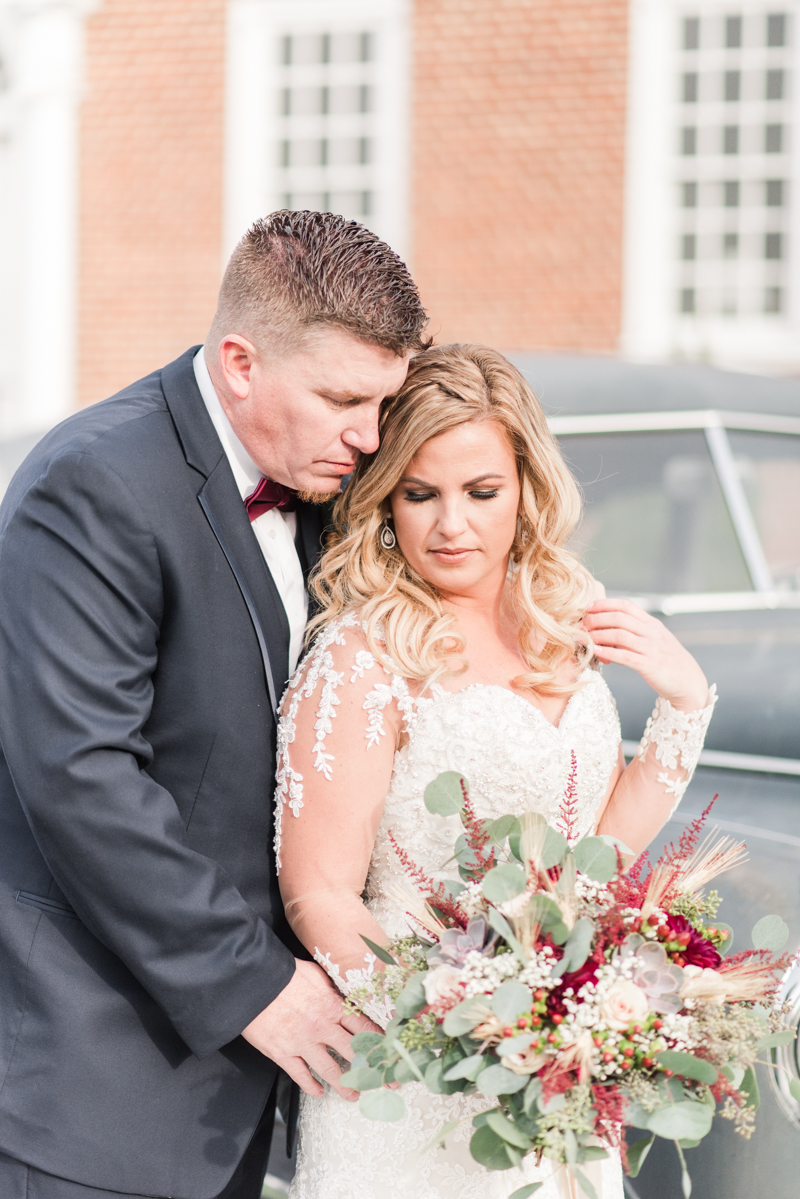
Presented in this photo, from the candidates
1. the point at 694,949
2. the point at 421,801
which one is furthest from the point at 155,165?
the point at 694,949

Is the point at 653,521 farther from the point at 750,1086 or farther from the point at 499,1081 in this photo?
the point at 499,1081

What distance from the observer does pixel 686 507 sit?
3377 mm

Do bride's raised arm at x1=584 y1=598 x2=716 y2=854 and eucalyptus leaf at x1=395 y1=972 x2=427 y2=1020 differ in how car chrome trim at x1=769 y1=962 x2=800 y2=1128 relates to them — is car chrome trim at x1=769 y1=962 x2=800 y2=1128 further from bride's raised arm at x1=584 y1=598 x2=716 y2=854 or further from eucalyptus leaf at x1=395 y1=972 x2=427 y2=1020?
eucalyptus leaf at x1=395 y1=972 x2=427 y2=1020

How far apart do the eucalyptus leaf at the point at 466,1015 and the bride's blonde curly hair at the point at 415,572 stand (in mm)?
675

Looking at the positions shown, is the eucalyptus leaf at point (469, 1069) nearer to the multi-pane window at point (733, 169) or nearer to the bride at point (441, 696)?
the bride at point (441, 696)

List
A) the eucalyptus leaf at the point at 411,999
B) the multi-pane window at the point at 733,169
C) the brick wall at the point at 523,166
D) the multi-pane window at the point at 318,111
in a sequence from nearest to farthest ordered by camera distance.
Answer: the eucalyptus leaf at the point at 411,999
the brick wall at the point at 523,166
the multi-pane window at the point at 733,169
the multi-pane window at the point at 318,111

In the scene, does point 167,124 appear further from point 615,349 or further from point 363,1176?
point 363,1176

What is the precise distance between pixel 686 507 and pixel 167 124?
7226mm

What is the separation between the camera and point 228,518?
1998 millimetres

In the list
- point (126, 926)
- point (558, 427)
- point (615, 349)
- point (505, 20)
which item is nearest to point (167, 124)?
point (505, 20)

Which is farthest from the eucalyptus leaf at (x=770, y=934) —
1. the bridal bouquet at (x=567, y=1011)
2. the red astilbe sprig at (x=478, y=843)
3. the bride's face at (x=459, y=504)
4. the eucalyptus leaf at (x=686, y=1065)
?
the bride's face at (x=459, y=504)

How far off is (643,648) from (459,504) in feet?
1.34

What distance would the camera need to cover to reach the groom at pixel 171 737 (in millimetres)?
1767

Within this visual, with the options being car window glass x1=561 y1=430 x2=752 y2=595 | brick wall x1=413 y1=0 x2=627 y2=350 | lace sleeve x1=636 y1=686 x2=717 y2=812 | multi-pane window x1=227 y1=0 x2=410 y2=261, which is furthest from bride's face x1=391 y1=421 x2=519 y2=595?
multi-pane window x1=227 y1=0 x2=410 y2=261
